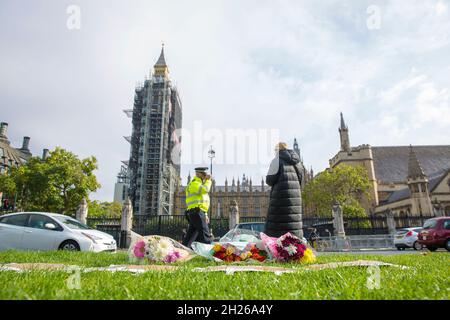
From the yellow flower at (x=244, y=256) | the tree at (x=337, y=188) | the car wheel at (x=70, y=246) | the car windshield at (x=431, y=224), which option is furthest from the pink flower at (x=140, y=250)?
the tree at (x=337, y=188)

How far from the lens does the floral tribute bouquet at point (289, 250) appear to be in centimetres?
462

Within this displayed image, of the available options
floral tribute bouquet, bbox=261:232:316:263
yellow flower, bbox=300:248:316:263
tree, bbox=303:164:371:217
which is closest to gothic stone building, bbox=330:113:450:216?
tree, bbox=303:164:371:217

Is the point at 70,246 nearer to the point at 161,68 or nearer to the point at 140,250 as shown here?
the point at 140,250

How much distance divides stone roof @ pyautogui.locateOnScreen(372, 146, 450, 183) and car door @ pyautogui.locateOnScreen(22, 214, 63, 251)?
188ft

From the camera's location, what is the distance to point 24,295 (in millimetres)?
1595

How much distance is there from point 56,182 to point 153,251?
28.2m

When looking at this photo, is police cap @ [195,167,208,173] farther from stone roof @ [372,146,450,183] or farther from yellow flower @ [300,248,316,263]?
stone roof @ [372,146,450,183]

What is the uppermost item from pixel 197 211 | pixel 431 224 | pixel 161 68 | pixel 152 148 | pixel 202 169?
pixel 161 68

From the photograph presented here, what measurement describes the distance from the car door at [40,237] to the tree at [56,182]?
2130cm

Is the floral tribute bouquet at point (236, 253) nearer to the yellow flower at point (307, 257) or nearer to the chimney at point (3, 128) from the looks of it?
the yellow flower at point (307, 257)

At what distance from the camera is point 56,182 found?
1087 inches

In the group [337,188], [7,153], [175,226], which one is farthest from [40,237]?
[7,153]
